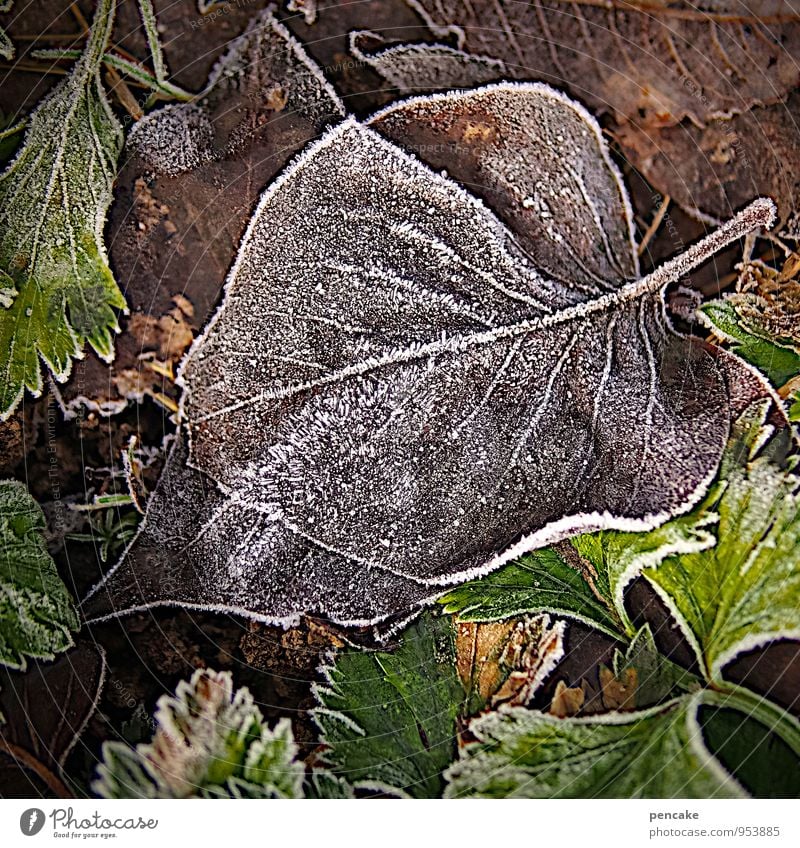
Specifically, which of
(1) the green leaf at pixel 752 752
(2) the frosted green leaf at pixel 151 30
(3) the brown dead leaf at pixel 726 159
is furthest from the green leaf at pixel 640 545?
(2) the frosted green leaf at pixel 151 30

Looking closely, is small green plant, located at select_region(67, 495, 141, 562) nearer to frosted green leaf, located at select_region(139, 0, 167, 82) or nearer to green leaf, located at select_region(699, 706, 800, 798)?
frosted green leaf, located at select_region(139, 0, 167, 82)

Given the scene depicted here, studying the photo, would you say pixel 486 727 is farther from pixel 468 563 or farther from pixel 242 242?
pixel 242 242

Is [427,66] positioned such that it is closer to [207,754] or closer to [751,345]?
[751,345]

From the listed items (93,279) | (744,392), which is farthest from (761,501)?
(93,279)

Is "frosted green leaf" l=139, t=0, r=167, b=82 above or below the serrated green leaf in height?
above

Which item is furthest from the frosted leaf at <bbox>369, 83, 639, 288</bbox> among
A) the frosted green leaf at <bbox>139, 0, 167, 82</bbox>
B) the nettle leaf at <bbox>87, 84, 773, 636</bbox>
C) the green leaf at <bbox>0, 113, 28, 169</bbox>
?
the green leaf at <bbox>0, 113, 28, 169</bbox>

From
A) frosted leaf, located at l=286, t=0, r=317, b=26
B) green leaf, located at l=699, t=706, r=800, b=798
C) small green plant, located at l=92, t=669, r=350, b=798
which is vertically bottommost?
green leaf, located at l=699, t=706, r=800, b=798
